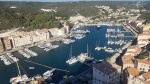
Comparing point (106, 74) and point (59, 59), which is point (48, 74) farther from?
point (106, 74)

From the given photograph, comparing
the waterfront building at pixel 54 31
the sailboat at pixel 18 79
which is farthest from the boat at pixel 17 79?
the waterfront building at pixel 54 31

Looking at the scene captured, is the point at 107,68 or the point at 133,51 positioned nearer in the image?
the point at 107,68

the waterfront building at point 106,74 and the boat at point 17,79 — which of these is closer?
the waterfront building at point 106,74

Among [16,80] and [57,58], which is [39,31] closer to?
[57,58]

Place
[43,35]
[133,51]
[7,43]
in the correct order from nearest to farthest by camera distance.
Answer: [133,51] → [7,43] → [43,35]

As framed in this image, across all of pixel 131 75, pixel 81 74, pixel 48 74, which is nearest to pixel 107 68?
pixel 131 75

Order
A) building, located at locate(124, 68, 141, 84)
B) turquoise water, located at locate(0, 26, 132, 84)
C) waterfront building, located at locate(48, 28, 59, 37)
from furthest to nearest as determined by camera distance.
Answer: waterfront building, located at locate(48, 28, 59, 37)
turquoise water, located at locate(0, 26, 132, 84)
building, located at locate(124, 68, 141, 84)

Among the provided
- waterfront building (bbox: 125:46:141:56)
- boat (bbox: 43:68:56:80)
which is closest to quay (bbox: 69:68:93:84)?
boat (bbox: 43:68:56:80)

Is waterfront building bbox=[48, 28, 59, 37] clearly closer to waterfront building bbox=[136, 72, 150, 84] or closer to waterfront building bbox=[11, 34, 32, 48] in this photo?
waterfront building bbox=[11, 34, 32, 48]

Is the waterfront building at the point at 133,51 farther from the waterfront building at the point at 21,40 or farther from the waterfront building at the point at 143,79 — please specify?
the waterfront building at the point at 21,40
